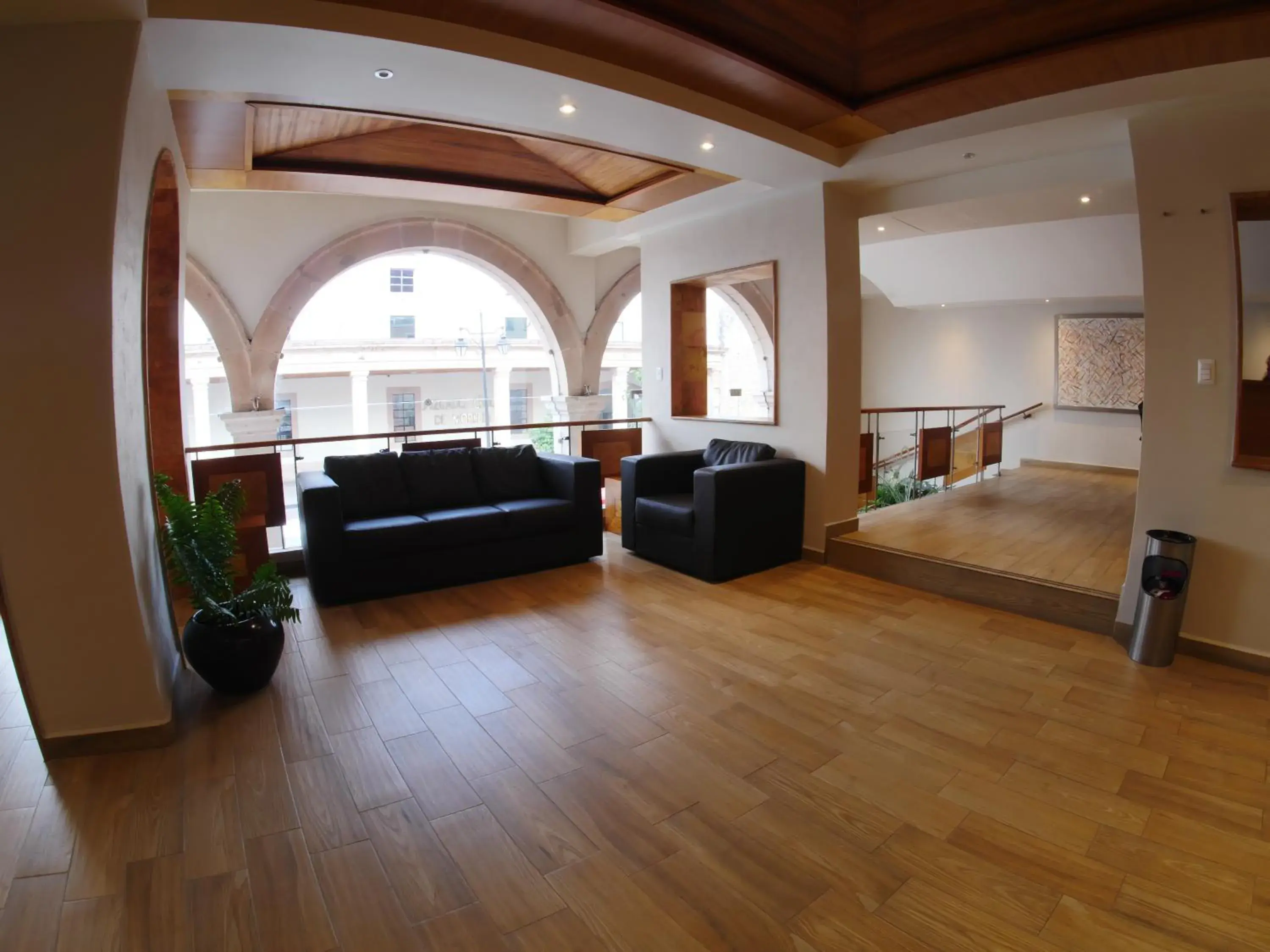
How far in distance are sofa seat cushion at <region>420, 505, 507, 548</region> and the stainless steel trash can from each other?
3.63 m

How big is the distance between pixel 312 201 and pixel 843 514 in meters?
5.58

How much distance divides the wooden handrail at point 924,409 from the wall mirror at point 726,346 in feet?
3.18

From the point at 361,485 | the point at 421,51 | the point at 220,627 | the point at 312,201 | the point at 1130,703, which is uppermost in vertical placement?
the point at 312,201

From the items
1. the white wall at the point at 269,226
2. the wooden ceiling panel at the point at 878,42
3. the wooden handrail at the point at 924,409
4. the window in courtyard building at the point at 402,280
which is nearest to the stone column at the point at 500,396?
the window in courtyard building at the point at 402,280

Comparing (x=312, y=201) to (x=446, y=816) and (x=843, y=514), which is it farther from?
(x=446, y=816)

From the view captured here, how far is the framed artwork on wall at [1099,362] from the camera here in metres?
7.88

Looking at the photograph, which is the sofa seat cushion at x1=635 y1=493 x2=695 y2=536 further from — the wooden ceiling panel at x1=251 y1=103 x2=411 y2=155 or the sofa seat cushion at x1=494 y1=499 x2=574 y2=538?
the wooden ceiling panel at x1=251 y1=103 x2=411 y2=155

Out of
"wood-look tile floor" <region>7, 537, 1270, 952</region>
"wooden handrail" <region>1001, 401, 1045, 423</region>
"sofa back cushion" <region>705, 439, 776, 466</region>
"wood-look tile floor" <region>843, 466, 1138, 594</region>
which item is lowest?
"wood-look tile floor" <region>7, 537, 1270, 952</region>

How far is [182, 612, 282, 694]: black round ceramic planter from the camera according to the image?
2.88 metres

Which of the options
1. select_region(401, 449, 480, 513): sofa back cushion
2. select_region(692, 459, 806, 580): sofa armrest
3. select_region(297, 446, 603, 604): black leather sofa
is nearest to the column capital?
Answer: select_region(297, 446, 603, 604): black leather sofa

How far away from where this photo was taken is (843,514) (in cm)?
500

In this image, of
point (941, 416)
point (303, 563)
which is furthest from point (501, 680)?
point (941, 416)

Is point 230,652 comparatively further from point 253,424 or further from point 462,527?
point 253,424

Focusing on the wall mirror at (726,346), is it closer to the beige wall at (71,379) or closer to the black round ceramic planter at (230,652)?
the black round ceramic planter at (230,652)
